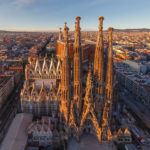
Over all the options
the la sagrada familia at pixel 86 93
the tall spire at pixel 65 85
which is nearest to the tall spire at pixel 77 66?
the la sagrada familia at pixel 86 93

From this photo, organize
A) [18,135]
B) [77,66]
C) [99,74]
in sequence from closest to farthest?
1. [77,66]
2. [99,74]
3. [18,135]

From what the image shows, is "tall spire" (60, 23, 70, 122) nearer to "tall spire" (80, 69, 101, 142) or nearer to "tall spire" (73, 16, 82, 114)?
"tall spire" (73, 16, 82, 114)

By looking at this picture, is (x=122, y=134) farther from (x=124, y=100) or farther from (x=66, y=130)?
(x=124, y=100)

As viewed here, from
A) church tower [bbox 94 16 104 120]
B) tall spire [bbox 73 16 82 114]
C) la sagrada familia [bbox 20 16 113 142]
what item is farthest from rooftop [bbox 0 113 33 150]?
church tower [bbox 94 16 104 120]

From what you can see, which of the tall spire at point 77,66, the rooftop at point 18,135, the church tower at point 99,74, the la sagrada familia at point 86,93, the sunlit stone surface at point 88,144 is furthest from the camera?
the church tower at point 99,74

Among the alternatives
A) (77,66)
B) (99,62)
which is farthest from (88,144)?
(99,62)

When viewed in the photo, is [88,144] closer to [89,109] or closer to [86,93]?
[89,109]

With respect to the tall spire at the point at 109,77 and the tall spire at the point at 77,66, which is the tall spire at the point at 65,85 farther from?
the tall spire at the point at 109,77

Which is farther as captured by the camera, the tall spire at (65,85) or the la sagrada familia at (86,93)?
the tall spire at (65,85)

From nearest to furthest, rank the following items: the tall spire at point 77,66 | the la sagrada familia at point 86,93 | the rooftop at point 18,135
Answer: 1. the tall spire at point 77,66
2. the rooftop at point 18,135
3. the la sagrada familia at point 86,93

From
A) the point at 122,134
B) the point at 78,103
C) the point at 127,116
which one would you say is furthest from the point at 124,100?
the point at 78,103
